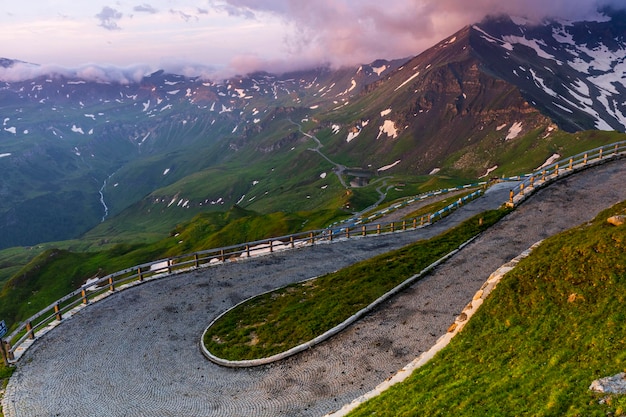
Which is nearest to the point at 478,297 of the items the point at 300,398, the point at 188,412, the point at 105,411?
the point at 300,398

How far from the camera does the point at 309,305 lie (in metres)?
26.7

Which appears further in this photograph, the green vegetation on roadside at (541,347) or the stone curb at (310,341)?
the stone curb at (310,341)

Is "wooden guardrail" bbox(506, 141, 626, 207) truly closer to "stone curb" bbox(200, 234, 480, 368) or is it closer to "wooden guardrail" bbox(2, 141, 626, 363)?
"wooden guardrail" bbox(2, 141, 626, 363)

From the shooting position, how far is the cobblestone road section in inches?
739

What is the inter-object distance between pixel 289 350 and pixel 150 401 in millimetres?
7008

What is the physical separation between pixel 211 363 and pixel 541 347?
1615 centimetres

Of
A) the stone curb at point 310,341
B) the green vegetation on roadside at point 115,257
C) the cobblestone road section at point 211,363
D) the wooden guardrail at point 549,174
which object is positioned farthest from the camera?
the green vegetation on roadside at point 115,257

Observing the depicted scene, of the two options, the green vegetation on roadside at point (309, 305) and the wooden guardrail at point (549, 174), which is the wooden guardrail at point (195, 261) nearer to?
the wooden guardrail at point (549, 174)

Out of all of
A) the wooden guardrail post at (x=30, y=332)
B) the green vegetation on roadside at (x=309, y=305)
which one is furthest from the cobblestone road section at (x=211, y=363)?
the green vegetation on roadside at (x=309, y=305)

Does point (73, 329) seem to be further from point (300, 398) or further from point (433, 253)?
point (433, 253)

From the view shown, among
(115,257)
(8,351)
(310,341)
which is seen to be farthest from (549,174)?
(115,257)

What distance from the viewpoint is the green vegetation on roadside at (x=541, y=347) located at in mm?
11812

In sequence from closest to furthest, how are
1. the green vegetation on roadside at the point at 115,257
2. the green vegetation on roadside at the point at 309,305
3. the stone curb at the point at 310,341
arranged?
the stone curb at the point at 310,341
the green vegetation on roadside at the point at 309,305
the green vegetation on roadside at the point at 115,257

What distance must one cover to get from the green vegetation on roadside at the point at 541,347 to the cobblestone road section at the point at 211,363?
13.0 feet
